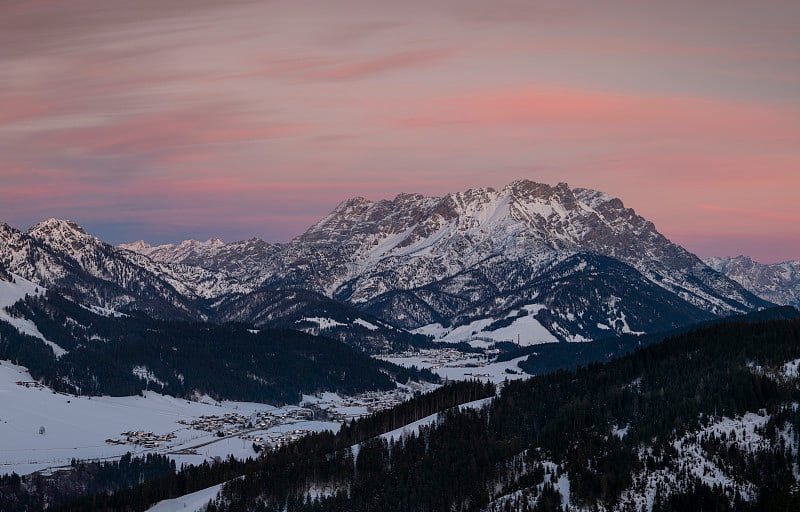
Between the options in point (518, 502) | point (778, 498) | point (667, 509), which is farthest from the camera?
point (518, 502)

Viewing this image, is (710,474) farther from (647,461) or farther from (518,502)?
(518,502)

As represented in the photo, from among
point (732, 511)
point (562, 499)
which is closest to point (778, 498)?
point (732, 511)

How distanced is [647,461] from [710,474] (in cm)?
1139

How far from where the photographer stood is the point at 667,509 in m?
186

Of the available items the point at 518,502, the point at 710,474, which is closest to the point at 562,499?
the point at 518,502

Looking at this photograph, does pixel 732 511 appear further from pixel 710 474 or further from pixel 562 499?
pixel 562 499

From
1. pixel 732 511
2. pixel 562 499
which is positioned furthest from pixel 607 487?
pixel 732 511

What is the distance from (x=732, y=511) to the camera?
599 feet

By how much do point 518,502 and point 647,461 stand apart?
23985 mm

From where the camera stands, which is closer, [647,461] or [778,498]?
[778,498]

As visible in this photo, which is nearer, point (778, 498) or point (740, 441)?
point (778, 498)

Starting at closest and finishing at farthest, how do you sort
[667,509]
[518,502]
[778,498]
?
[778,498], [667,509], [518,502]

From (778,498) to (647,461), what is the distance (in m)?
28.9

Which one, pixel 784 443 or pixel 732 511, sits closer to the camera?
pixel 732 511
